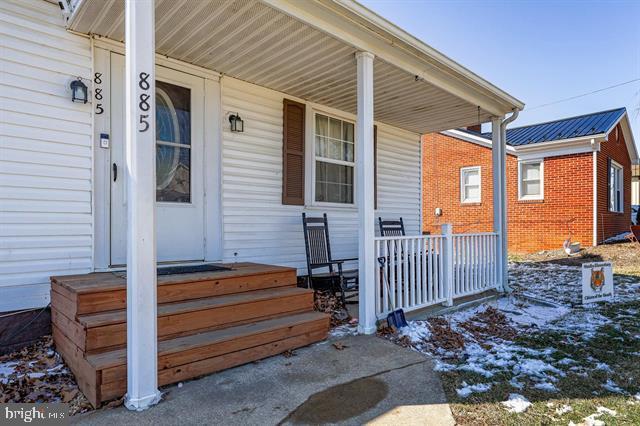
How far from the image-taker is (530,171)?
11.1 meters

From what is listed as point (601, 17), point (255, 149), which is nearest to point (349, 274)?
point (255, 149)

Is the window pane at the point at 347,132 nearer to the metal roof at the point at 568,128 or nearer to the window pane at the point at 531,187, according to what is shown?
the metal roof at the point at 568,128

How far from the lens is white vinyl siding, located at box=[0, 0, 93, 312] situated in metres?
3.11

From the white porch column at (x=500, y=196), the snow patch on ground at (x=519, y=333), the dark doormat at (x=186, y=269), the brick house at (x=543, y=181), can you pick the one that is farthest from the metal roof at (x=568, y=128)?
the dark doormat at (x=186, y=269)

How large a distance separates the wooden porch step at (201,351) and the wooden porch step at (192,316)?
0.06m

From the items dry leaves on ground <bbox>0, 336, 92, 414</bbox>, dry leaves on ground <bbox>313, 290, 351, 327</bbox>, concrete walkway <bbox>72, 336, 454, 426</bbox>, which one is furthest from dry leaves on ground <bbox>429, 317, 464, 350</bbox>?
dry leaves on ground <bbox>0, 336, 92, 414</bbox>

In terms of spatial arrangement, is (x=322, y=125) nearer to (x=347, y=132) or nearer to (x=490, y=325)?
(x=347, y=132)

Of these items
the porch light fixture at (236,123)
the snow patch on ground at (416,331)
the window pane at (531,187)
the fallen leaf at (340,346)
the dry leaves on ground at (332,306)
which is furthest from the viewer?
the window pane at (531,187)

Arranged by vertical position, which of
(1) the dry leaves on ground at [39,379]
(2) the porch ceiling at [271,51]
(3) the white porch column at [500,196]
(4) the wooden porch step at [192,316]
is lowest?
(1) the dry leaves on ground at [39,379]

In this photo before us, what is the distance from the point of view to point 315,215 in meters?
5.43

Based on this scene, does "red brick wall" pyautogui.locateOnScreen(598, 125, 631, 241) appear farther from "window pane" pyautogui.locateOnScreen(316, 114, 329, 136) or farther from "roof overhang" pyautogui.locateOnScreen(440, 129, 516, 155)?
"window pane" pyautogui.locateOnScreen(316, 114, 329, 136)

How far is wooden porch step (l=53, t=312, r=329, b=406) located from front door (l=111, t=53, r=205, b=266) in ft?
4.31

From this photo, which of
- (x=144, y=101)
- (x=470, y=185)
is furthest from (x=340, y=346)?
Result: (x=470, y=185)

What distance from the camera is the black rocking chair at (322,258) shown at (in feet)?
15.6
